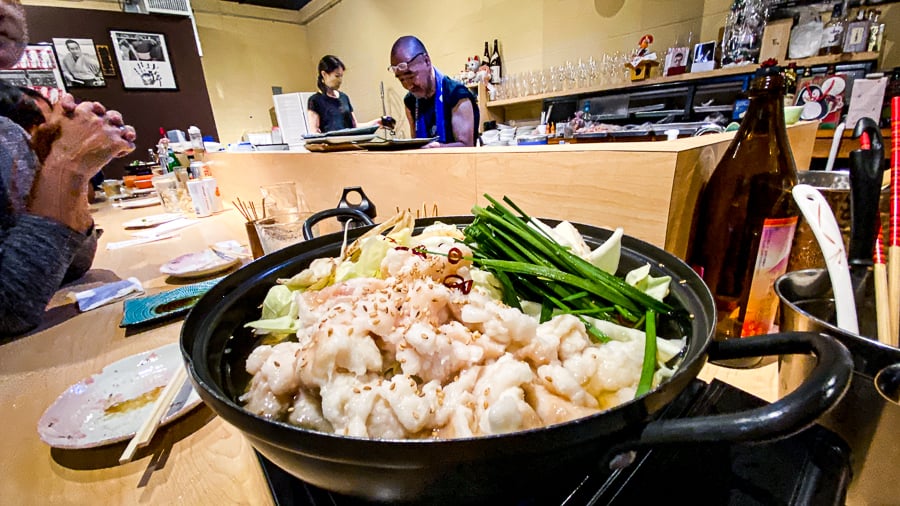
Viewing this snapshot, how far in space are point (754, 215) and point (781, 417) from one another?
71 cm

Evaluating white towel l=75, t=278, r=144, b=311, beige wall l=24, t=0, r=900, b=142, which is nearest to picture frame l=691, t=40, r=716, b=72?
beige wall l=24, t=0, r=900, b=142

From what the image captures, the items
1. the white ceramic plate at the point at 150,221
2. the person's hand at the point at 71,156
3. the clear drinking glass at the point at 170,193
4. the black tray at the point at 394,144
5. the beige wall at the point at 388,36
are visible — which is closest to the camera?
the person's hand at the point at 71,156

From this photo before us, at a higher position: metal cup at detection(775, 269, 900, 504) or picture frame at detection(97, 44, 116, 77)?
picture frame at detection(97, 44, 116, 77)

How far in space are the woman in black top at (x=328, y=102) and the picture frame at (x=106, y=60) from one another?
351 cm

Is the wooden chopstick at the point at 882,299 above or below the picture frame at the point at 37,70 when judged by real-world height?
below

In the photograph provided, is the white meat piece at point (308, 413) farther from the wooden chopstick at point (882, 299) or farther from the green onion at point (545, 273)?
the wooden chopstick at point (882, 299)

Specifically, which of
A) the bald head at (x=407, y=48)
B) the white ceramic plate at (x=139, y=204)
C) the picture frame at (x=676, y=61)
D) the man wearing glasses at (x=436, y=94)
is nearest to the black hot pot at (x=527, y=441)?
the man wearing glasses at (x=436, y=94)

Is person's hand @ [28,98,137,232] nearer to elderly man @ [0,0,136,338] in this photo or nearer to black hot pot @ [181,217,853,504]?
elderly man @ [0,0,136,338]

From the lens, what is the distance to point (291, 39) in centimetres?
955

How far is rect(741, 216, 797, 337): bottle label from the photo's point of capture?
2.65 ft

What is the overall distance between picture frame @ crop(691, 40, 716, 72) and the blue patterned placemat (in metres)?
4.49

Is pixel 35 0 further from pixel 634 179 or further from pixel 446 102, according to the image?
pixel 634 179

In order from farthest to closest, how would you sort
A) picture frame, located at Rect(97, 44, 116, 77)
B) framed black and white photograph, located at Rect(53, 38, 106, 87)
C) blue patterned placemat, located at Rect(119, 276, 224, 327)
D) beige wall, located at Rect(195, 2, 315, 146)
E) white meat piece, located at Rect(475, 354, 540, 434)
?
beige wall, located at Rect(195, 2, 315, 146) → picture frame, located at Rect(97, 44, 116, 77) → framed black and white photograph, located at Rect(53, 38, 106, 87) → blue patterned placemat, located at Rect(119, 276, 224, 327) → white meat piece, located at Rect(475, 354, 540, 434)

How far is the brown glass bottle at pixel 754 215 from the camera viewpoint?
82 centimetres
